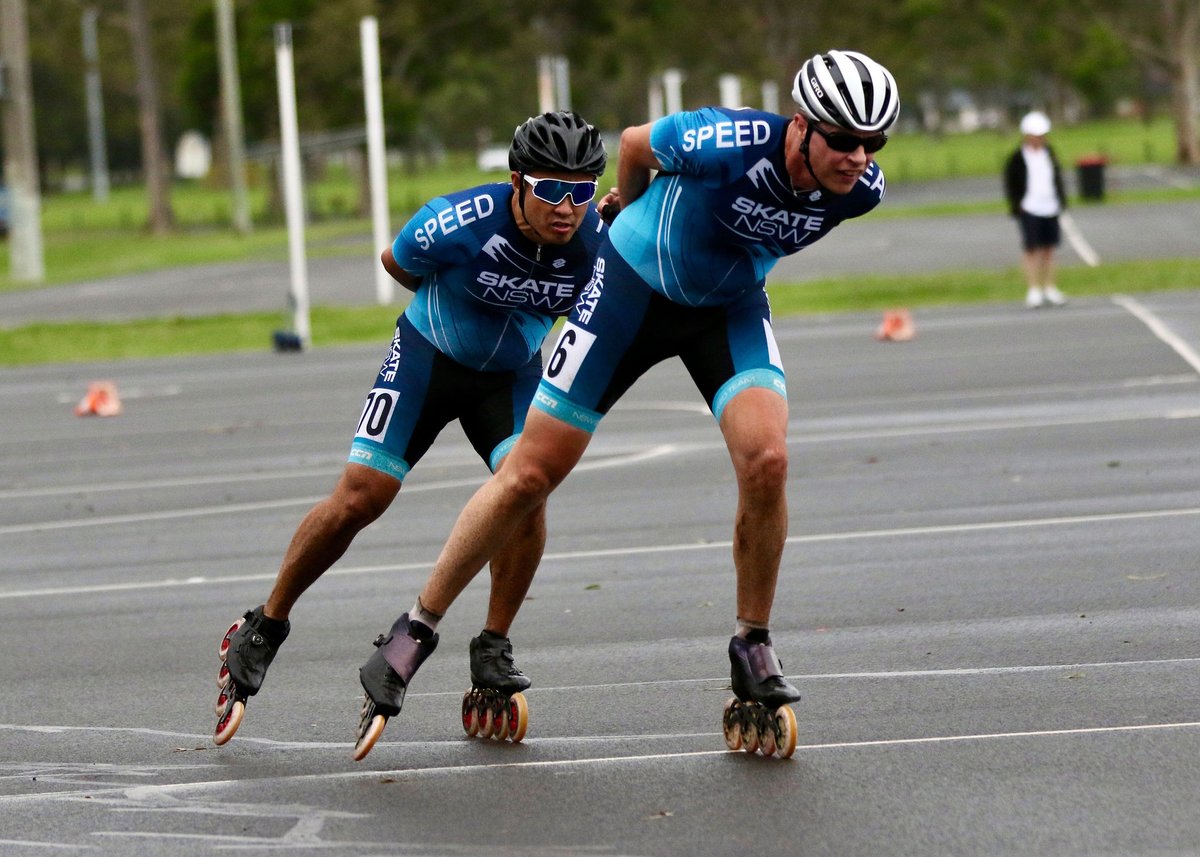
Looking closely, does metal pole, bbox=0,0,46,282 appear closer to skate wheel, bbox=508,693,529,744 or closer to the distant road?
the distant road

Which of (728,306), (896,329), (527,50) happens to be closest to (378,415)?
(728,306)

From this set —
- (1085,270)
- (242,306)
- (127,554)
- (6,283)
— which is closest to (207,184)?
(6,283)

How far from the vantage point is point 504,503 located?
6.04m

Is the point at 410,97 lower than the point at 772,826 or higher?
higher

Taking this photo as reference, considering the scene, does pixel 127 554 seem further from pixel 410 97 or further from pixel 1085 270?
pixel 410 97

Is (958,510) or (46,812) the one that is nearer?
(46,812)

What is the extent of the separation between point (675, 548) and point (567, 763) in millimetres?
4198

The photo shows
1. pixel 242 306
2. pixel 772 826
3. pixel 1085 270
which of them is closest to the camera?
pixel 772 826

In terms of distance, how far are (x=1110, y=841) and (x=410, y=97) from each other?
68.8 metres

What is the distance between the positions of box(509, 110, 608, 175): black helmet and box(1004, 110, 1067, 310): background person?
17.6 meters

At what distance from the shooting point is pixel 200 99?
76500 mm

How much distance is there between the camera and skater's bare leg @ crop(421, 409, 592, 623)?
604cm

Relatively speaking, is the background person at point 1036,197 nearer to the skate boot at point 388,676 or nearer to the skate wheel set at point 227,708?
the skate wheel set at point 227,708

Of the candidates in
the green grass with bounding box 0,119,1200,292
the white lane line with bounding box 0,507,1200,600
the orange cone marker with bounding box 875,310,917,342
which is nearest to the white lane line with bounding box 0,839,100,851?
the white lane line with bounding box 0,507,1200,600
